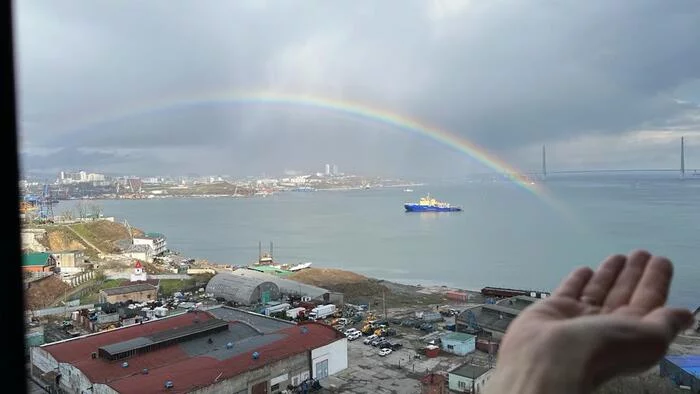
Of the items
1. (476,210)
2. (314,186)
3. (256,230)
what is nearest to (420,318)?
(256,230)

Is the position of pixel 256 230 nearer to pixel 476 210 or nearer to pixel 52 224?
pixel 52 224

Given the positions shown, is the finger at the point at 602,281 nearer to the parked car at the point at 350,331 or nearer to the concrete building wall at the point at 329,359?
the concrete building wall at the point at 329,359

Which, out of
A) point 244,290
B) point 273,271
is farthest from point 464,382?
point 273,271

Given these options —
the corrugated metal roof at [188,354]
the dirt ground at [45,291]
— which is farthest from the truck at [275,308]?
the dirt ground at [45,291]

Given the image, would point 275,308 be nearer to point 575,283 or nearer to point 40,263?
point 40,263

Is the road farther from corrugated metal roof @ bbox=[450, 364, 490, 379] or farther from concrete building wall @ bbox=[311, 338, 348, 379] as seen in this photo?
corrugated metal roof @ bbox=[450, 364, 490, 379]

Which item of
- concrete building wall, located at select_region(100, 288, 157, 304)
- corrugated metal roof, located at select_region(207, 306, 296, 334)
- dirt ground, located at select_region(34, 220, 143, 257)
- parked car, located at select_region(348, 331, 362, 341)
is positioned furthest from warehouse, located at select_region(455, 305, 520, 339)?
dirt ground, located at select_region(34, 220, 143, 257)
